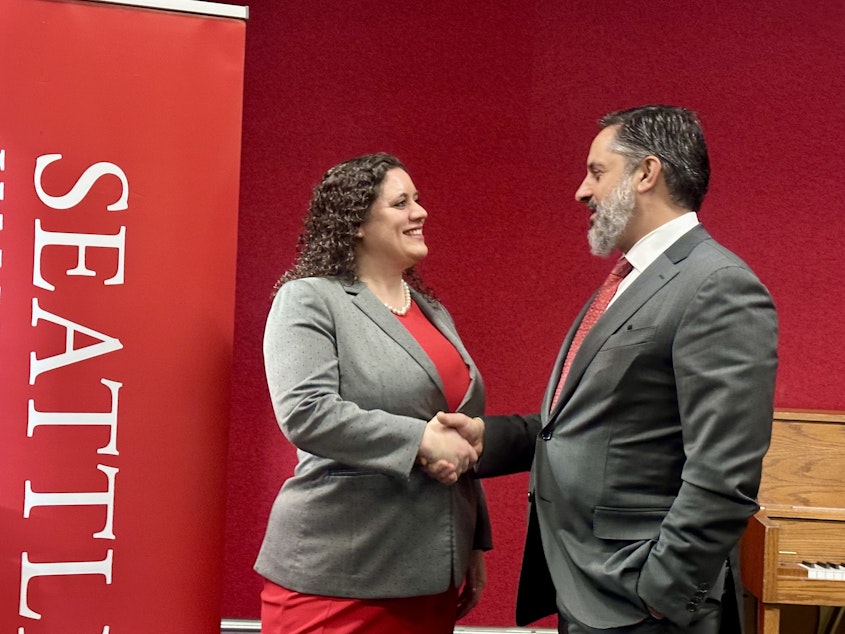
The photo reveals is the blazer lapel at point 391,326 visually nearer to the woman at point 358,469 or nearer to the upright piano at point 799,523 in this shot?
the woman at point 358,469

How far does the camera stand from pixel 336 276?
2221 millimetres

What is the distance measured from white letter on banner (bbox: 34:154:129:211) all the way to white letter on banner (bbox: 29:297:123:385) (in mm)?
212

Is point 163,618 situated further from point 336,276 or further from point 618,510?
point 618,510

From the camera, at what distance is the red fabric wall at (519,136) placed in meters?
3.30

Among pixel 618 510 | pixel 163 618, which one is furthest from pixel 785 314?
pixel 163 618

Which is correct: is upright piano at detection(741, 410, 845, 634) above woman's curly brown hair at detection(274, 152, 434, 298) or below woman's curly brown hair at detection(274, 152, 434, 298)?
below

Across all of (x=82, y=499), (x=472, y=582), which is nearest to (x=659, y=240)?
(x=472, y=582)

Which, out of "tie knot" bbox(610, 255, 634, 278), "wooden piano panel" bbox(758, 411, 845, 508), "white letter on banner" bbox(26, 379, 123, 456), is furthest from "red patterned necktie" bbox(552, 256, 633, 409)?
"wooden piano panel" bbox(758, 411, 845, 508)

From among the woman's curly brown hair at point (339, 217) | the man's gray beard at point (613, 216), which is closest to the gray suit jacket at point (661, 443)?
the man's gray beard at point (613, 216)

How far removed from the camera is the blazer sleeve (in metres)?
1.95

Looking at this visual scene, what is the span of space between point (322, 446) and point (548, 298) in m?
1.58

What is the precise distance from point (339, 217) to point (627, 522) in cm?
99

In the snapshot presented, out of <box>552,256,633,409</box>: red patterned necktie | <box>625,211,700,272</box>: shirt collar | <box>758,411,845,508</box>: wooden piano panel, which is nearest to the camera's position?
<box>625,211,700,272</box>: shirt collar

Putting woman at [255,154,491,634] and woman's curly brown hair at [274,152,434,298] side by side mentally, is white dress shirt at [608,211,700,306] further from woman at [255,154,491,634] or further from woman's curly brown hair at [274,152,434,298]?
woman's curly brown hair at [274,152,434,298]
